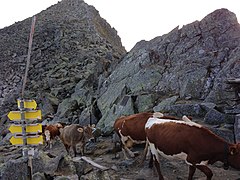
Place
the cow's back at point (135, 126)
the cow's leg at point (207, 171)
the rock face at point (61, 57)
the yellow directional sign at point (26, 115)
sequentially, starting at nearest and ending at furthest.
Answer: the cow's leg at point (207, 171) < the yellow directional sign at point (26, 115) < the cow's back at point (135, 126) < the rock face at point (61, 57)

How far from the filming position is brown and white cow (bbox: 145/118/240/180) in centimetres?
754

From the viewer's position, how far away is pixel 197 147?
7621 mm

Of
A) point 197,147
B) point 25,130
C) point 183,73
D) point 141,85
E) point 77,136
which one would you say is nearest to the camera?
point 197,147

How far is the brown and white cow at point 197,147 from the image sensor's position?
7.54m

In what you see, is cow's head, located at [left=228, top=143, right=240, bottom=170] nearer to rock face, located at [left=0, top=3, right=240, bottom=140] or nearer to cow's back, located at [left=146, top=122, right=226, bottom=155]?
cow's back, located at [left=146, top=122, right=226, bottom=155]

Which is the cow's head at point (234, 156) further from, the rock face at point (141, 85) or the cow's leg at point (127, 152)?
the cow's leg at point (127, 152)

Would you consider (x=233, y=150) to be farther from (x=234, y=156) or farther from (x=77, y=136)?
(x=77, y=136)

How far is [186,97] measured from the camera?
58.1 ft

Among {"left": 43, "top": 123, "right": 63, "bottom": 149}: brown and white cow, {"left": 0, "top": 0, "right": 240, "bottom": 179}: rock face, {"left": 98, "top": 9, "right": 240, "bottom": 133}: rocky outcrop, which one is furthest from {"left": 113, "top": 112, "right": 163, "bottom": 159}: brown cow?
{"left": 43, "top": 123, "right": 63, "bottom": 149}: brown and white cow

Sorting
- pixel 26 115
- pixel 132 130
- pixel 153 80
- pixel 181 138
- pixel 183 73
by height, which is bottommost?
pixel 132 130

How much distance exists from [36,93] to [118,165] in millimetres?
25540

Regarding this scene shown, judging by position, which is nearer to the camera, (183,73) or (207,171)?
(207,171)

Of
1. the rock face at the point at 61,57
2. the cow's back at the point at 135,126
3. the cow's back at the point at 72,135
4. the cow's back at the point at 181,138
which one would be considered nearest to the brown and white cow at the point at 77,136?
the cow's back at the point at 72,135

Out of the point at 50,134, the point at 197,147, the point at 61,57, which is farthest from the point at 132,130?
the point at 61,57
